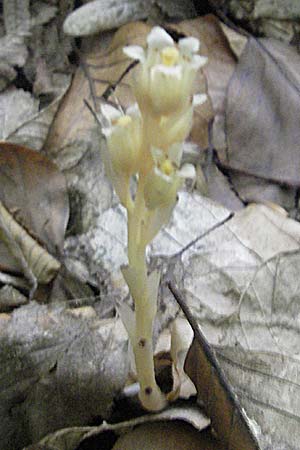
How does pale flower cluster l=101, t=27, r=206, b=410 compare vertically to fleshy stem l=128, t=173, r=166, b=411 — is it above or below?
above

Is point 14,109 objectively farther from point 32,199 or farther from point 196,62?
point 196,62

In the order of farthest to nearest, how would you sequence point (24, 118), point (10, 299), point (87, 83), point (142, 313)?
point (87, 83), point (24, 118), point (10, 299), point (142, 313)

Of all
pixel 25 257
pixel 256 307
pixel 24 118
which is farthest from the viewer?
pixel 24 118

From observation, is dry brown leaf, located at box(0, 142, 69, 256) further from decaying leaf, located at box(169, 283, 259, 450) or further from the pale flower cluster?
the pale flower cluster

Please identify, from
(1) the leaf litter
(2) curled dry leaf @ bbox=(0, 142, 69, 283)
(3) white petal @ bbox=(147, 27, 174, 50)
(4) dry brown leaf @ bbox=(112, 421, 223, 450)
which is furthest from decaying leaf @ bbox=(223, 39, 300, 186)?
(3) white petal @ bbox=(147, 27, 174, 50)

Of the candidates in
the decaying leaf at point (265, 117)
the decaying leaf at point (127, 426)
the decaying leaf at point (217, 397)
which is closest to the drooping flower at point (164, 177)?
the decaying leaf at point (217, 397)

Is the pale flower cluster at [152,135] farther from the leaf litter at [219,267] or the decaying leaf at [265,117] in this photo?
the decaying leaf at [265,117]

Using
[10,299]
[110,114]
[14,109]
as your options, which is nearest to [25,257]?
[10,299]

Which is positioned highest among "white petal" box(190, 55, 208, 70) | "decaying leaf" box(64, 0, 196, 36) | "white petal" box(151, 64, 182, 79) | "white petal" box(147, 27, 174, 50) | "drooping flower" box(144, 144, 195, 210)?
"white petal" box(147, 27, 174, 50)

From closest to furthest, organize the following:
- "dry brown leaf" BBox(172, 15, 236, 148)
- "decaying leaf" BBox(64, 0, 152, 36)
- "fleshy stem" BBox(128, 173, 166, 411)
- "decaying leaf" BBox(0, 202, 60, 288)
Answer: "fleshy stem" BBox(128, 173, 166, 411) < "decaying leaf" BBox(0, 202, 60, 288) < "dry brown leaf" BBox(172, 15, 236, 148) < "decaying leaf" BBox(64, 0, 152, 36)
